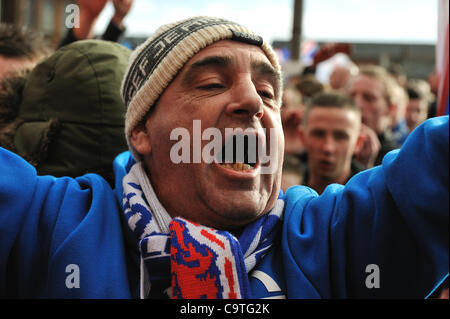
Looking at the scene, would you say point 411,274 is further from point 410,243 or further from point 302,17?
point 302,17

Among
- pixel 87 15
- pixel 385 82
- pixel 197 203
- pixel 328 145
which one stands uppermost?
pixel 87 15

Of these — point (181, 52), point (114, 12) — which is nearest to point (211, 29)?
point (181, 52)

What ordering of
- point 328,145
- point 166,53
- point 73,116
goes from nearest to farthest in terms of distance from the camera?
1. point 166,53
2. point 73,116
3. point 328,145

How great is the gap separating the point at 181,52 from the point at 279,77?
327mm

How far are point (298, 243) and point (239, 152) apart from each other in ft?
1.00

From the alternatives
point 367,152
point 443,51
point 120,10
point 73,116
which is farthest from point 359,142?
point 73,116

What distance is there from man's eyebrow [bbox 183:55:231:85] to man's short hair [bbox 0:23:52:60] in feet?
3.75

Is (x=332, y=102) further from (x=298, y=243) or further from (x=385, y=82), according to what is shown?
(x=298, y=243)

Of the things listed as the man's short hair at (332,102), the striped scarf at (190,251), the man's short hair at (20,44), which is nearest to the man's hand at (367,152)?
the man's short hair at (332,102)

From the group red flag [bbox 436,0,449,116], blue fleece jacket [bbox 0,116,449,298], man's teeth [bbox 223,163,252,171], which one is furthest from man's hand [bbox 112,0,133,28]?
red flag [bbox 436,0,449,116]

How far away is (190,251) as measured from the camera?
125 centimetres

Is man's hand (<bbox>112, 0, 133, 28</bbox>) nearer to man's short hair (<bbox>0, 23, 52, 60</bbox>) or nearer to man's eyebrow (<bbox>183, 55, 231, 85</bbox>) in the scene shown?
man's short hair (<bbox>0, 23, 52, 60</bbox>)

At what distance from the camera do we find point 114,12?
95.0 inches

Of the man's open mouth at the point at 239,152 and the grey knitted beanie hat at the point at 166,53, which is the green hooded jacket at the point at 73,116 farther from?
the man's open mouth at the point at 239,152
